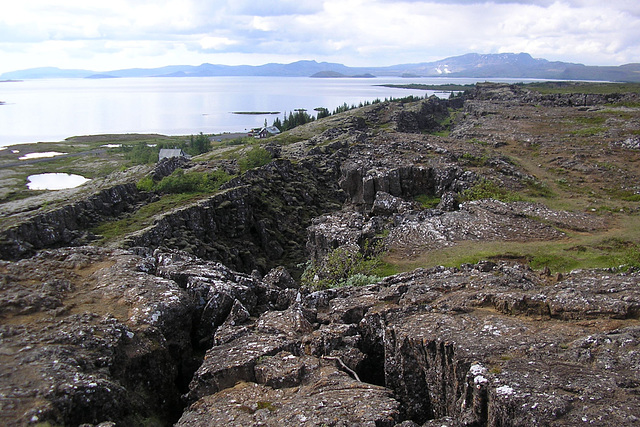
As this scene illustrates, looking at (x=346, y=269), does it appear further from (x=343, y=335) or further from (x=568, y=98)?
(x=568, y=98)

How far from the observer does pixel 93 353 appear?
13.8 m

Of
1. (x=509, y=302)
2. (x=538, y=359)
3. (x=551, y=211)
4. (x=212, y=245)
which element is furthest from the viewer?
(x=212, y=245)

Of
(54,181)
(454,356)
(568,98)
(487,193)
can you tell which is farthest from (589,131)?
(54,181)

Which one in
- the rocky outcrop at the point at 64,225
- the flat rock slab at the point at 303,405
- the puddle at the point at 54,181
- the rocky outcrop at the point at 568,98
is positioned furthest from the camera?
the rocky outcrop at the point at 568,98

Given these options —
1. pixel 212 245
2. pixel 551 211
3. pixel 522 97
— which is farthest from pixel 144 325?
pixel 522 97

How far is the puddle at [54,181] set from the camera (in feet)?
310

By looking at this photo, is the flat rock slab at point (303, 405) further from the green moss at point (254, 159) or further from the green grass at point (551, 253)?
the green moss at point (254, 159)

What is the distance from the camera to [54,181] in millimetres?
101938

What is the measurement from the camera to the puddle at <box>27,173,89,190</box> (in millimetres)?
94375

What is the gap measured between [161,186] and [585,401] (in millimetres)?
50825

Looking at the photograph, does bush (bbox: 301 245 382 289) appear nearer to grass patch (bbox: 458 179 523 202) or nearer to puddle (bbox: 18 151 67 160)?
grass patch (bbox: 458 179 523 202)

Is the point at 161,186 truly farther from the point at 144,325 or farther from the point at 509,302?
the point at 509,302

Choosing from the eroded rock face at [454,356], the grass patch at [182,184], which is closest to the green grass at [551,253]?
the eroded rock face at [454,356]

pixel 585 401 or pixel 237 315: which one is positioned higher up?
pixel 585 401
